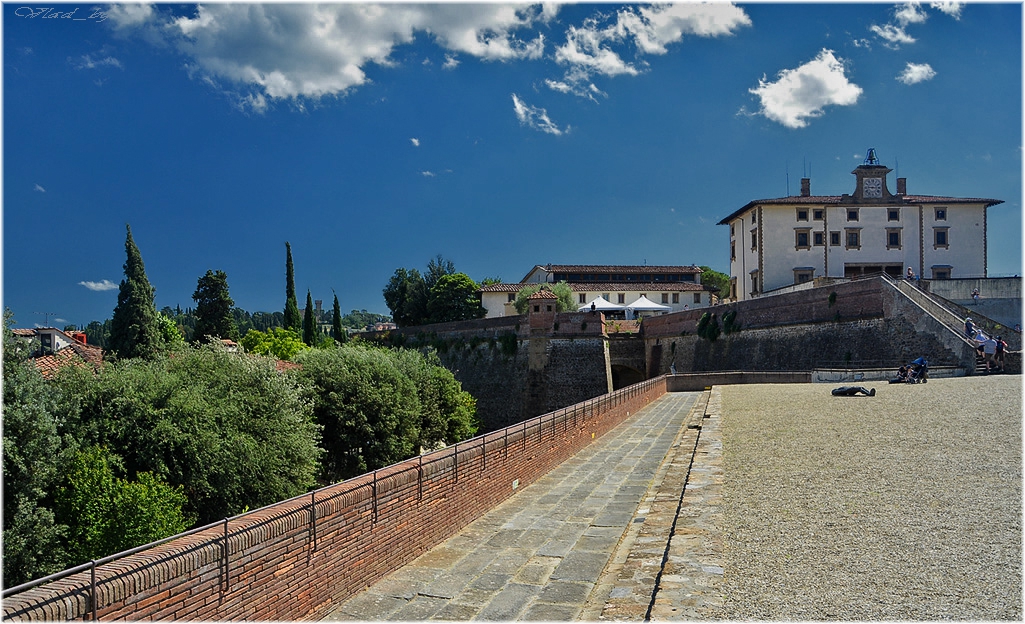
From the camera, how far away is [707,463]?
9188mm

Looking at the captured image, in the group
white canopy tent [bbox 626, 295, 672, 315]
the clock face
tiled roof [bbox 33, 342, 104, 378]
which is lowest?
tiled roof [bbox 33, 342, 104, 378]

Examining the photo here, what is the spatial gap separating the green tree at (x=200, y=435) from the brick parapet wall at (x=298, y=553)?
663 cm

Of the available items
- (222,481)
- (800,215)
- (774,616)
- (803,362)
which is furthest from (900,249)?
(774,616)

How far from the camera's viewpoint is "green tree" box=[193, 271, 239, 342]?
5028 centimetres

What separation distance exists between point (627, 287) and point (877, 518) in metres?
55.8

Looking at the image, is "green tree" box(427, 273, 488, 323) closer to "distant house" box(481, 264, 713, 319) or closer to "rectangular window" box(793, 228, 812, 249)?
"distant house" box(481, 264, 713, 319)

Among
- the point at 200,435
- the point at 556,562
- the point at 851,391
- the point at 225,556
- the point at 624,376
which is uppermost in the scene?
the point at 851,391

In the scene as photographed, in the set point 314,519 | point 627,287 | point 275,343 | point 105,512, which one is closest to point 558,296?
point 627,287

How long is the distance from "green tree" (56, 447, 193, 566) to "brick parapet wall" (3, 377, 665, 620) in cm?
544

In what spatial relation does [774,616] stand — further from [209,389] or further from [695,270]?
[695,270]

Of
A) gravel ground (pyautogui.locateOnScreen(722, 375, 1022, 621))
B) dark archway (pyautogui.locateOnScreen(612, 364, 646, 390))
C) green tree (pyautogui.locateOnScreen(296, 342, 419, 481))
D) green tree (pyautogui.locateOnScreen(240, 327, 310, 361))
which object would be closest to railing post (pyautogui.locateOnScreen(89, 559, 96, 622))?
gravel ground (pyautogui.locateOnScreen(722, 375, 1022, 621))

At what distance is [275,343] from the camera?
47750 millimetres

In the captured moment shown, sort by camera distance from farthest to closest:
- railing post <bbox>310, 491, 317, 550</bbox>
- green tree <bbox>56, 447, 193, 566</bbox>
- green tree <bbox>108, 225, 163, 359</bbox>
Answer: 1. green tree <bbox>108, 225, 163, 359</bbox>
2. green tree <bbox>56, 447, 193, 566</bbox>
3. railing post <bbox>310, 491, 317, 550</bbox>

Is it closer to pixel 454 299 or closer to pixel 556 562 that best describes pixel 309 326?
pixel 454 299
